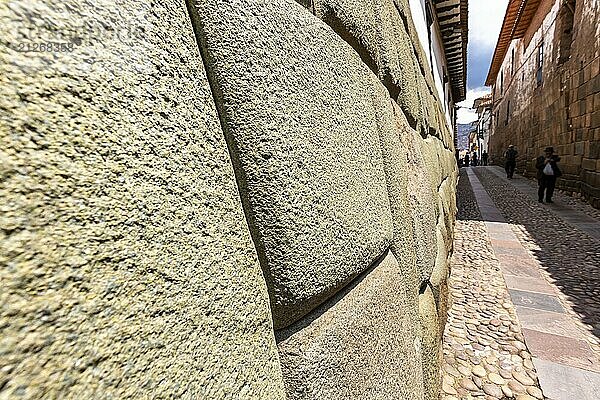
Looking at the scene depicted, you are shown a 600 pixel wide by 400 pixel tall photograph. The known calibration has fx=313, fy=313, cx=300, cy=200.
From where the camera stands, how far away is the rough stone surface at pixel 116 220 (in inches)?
8.5

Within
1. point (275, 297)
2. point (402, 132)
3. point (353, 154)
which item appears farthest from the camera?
point (402, 132)

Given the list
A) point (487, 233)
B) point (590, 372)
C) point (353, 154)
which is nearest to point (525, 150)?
point (487, 233)

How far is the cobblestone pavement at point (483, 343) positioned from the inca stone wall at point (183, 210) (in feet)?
4.00

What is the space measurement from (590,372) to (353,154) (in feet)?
6.32

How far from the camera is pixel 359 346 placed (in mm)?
596

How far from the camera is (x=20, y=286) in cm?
21

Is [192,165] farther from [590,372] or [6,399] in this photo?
[590,372]

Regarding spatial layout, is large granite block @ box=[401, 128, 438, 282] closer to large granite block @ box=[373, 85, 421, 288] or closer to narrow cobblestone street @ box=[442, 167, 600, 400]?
large granite block @ box=[373, 85, 421, 288]

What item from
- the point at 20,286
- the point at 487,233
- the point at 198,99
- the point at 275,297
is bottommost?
the point at 487,233

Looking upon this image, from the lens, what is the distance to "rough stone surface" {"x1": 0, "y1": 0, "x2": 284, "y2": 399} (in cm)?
22

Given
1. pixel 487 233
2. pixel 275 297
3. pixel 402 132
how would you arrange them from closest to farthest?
1. pixel 275 297
2. pixel 402 132
3. pixel 487 233

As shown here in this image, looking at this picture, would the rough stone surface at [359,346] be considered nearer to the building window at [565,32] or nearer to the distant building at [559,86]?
the distant building at [559,86]

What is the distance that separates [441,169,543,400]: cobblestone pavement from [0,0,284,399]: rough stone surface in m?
1.63

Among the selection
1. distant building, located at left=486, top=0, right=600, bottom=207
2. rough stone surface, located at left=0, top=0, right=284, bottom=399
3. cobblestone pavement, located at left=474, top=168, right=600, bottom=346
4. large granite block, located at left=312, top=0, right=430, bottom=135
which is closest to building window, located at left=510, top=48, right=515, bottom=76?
distant building, located at left=486, top=0, right=600, bottom=207
